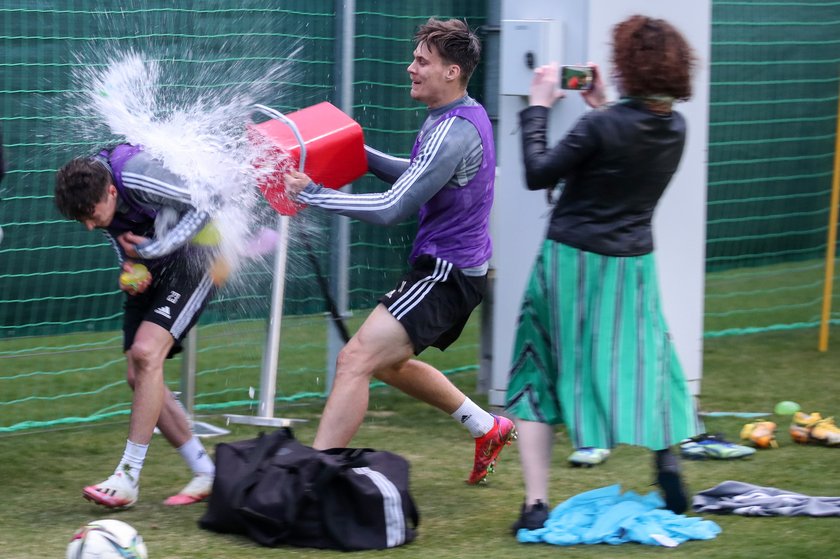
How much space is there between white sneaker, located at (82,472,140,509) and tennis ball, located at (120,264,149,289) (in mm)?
728

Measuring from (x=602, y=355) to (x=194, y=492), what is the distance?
5.84ft

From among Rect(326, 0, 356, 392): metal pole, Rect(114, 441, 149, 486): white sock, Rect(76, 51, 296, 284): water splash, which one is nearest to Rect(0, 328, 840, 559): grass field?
Rect(114, 441, 149, 486): white sock

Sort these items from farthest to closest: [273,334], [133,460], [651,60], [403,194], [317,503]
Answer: [273,334], [133,460], [403,194], [317,503], [651,60]

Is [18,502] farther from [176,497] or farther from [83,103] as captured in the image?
[83,103]

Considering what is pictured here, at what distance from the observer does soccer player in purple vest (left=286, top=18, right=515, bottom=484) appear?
16.6 ft

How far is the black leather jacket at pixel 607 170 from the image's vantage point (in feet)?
15.0

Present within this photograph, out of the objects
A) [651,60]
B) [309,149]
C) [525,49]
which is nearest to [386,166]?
[309,149]

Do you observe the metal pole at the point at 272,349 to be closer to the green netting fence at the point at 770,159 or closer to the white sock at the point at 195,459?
the white sock at the point at 195,459

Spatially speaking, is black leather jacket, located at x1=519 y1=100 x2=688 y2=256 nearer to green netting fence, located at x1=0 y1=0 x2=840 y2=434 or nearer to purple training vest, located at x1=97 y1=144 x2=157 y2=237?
purple training vest, located at x1=97 y1=144 x2=157 y2=237

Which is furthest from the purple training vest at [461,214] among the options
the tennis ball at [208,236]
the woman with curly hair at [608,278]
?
the tennis ball at [208,236]

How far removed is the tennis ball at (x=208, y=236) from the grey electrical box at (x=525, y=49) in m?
1.93

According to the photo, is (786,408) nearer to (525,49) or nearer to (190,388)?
(525,49)

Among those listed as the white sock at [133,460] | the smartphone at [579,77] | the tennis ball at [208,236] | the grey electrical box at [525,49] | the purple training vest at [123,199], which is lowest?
the white sock at [133,460]

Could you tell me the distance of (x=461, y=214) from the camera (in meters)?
5.29
